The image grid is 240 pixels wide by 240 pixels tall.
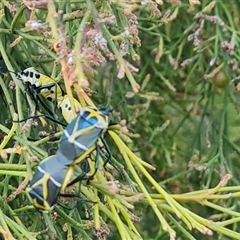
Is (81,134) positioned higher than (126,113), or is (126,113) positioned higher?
(81,134)

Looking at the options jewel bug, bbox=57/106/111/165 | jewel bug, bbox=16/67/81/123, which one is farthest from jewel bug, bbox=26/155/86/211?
jewel bug, bbox=16/67/81/123

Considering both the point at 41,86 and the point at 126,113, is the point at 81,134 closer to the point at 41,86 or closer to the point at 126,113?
the point at 41,86

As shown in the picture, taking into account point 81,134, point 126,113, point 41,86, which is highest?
point 81,134

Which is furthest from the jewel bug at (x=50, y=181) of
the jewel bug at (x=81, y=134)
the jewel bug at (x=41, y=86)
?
the jewel bug at (x=41, y=86)

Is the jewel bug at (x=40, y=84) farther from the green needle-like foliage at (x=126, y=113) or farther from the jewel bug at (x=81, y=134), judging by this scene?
the jewel bug at (x=81, y=134)

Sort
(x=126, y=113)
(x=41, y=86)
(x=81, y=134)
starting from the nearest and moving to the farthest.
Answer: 1. (x=81, y=134)
2. (x=41, y=86)
3. (x=126, y=113)

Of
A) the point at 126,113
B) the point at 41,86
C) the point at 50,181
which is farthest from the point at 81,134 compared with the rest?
the point at 126,113

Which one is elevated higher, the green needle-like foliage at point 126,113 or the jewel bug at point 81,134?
the jewel bug at point 81,134

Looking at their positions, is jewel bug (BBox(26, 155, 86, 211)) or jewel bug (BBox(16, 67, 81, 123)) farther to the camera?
jewel bug (BBox(16, 67, 81, 123))

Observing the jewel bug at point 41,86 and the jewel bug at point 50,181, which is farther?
the jewel bug at point 41,86

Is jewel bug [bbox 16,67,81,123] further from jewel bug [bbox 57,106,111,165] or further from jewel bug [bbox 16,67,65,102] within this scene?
jewel bug [bbox 57,106,111,165]

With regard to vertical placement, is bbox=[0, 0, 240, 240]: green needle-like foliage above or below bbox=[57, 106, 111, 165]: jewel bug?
below
